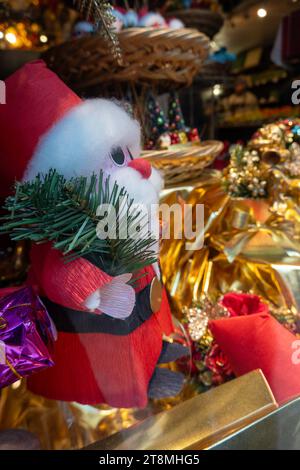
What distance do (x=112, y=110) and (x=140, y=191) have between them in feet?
0.28

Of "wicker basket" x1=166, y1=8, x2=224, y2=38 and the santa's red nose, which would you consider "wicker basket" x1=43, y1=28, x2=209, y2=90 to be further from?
"wicker basket" x1=166, y1=8, x2=224, y2=38

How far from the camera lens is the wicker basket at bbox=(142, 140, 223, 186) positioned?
543 millimetres

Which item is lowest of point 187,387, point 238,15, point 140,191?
point 187,387

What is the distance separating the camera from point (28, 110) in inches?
13.8

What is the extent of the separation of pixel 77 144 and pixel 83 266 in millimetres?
110

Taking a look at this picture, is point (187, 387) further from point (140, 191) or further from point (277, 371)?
point (140, 191)

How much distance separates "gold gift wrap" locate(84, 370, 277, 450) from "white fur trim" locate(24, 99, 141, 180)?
0.72ft

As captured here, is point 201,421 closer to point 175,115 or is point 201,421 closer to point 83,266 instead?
point 83,266

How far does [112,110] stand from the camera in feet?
1.22

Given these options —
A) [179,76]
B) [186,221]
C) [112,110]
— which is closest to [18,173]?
[112,110]

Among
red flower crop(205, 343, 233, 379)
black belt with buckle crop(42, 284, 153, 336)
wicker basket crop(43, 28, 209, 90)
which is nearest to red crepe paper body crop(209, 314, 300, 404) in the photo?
red flower crop(205, 343, 233, 379)

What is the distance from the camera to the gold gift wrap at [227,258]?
58 cm

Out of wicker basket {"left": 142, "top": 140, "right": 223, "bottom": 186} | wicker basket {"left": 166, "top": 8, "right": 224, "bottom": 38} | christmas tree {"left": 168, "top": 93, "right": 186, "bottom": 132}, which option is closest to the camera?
wicker basket {"left": 142, "top": 140, "right": 223, "bottom": 186}
